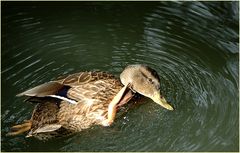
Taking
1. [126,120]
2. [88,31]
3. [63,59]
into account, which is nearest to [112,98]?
[126,120]

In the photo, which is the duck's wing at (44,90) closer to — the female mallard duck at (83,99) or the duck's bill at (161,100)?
the female mallard duck at (83,99)

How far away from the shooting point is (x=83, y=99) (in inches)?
206

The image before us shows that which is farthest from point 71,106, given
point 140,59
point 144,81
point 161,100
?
point 140,59

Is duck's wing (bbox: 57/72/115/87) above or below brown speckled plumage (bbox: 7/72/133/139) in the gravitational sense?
above

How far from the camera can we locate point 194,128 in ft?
16.6

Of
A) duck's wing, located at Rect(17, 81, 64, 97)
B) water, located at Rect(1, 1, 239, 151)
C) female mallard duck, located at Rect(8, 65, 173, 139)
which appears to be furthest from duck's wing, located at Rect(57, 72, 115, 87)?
water, located at Rect(1, 1, 239, 151)

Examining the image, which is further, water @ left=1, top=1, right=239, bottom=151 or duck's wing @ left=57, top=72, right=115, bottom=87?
duck's wing @ left=57, top=72, right=115, bottom=87

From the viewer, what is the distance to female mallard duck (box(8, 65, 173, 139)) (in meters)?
5.02

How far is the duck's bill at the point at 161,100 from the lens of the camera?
5.36 meters

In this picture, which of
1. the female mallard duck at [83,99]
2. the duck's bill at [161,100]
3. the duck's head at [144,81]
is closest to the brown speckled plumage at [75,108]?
the female mallard duck at [83,99]

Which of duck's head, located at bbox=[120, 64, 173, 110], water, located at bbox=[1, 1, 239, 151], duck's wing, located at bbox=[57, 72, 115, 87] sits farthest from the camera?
duck's head, located at bbox=[120, 64, 173, 110]

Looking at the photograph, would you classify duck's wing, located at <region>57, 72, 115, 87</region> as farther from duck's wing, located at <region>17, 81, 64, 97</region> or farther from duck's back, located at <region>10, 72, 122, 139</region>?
duck's wing, located at <region>17, 81, 64, 97</region>

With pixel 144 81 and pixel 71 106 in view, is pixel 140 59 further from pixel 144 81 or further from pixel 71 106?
pixel 71 106

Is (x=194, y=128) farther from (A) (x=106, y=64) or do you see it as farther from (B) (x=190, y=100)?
(A) (x=106, y=64)
